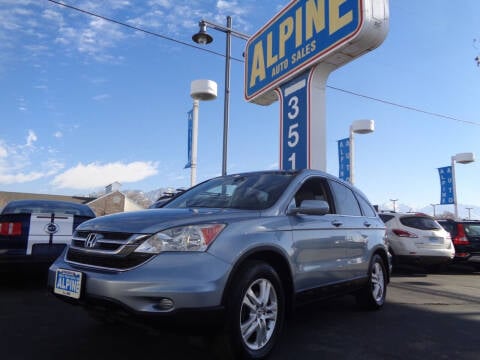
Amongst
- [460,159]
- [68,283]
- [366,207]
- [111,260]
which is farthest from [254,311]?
[460,159]

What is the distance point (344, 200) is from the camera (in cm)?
514

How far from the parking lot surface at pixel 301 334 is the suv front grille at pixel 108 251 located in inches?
21.4

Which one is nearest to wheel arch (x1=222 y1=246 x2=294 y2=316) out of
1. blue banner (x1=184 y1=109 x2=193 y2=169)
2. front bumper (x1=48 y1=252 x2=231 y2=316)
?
front bumper (x1=48 y1=252 x2=231 y2=316)

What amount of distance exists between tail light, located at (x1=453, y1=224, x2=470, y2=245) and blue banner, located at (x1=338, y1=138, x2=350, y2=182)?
11972mm

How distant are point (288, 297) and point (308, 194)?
1207 mm

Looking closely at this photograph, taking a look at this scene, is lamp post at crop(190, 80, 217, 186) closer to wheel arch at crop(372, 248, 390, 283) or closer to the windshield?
wheel arch at crop(372, 248, 390, 283)

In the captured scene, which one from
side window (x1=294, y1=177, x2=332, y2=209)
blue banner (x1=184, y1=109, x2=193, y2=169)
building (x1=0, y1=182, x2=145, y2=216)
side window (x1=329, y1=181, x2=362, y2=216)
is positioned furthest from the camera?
building (x1=0, y1=182, x2=145, y2=216)

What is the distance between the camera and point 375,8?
816cm

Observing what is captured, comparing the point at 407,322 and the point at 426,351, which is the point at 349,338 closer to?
the point at 426,351

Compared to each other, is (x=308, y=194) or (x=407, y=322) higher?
(x=308, y=194)

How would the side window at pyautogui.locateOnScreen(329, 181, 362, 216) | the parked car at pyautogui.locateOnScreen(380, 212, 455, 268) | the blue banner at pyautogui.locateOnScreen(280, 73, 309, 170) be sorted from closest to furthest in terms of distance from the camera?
the side window at pyautogui.locateOnScreen(329, 181, 362, 216), the blue banner at pyautogui.locateOnScreen(280, 73, 309, 170), the parked car at pyautogui.locateOnScreen(380, 212, 455, 268)

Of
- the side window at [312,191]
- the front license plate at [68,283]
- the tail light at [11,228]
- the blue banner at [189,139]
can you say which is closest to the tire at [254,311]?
the side window at [312,191]

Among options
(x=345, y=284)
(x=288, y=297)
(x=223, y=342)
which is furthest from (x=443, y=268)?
(x=223, y=342)

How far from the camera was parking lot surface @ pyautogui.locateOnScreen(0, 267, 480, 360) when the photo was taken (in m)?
3.49
